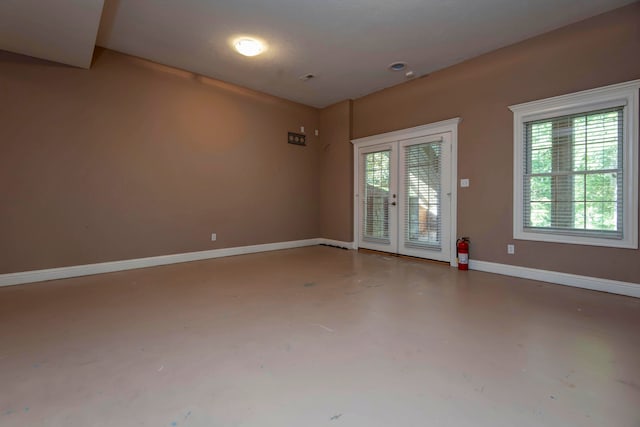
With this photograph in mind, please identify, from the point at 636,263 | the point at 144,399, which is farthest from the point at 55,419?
the point at 636,263

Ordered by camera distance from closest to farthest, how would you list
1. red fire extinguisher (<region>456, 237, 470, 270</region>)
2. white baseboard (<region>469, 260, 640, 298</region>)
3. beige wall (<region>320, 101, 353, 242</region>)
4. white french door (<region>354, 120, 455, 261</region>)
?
1. white baseboard (<region>469, 260, 640, 298</region>)
2. red fire extinguisher (<region>456, 237, 470, 270</region>)
3. white french door (<region>354, 120, 455, 261</region>)
4. beige wall (<region>320, 101, 353, 242</region>)

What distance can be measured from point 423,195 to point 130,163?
4344mm

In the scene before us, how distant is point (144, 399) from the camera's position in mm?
1490

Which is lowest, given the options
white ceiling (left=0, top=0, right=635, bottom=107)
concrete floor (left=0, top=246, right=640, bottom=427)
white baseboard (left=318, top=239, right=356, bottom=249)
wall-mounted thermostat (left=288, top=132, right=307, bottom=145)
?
concrete floor (left=0, top=246, right=640, bottom=427)

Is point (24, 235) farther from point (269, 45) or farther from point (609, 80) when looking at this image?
point (609, 80)

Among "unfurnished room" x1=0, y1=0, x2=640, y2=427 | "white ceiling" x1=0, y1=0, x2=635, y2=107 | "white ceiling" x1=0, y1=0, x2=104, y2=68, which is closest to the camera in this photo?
"unfurnished room" x1=0, y1=0, x2=640, y2=427

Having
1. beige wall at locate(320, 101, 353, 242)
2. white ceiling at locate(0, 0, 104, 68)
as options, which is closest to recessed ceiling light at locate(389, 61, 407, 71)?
beige wall at locate(320, 101, 353, 242)

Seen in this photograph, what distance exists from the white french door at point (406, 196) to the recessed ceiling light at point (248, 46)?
2562mm

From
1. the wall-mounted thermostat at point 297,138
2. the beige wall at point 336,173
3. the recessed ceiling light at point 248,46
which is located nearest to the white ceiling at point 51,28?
the recessed ceiling light at point 248,46

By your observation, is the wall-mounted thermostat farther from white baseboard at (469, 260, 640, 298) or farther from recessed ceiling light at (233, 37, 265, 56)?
white baseboard at (469, 260, 640, 298)

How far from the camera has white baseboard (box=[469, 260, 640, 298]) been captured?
3057 mm

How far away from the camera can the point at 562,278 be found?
3.45 meters

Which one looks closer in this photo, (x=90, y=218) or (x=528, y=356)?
(x=528, y=356)

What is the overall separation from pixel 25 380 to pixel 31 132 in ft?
10.2
